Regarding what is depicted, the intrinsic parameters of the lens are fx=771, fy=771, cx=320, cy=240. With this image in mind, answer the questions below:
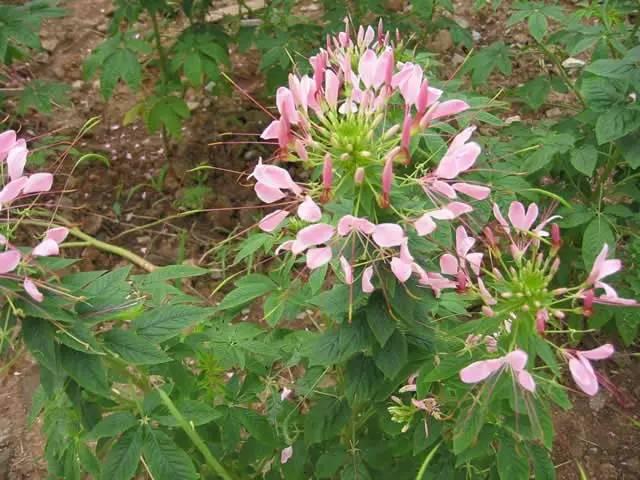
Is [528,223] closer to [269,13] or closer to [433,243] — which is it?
[433,243]

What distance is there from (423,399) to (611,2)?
154 cm

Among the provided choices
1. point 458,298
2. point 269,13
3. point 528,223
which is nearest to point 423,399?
point 458,298

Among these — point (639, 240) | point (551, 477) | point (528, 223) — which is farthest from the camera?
point (639, 240)

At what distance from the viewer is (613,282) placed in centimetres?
208

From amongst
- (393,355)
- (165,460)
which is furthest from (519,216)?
(165,460)

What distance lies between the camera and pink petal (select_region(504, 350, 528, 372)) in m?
0.99

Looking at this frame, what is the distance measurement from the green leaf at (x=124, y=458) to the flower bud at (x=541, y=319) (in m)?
0.70

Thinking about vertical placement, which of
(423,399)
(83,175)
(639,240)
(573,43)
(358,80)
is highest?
(358,80)

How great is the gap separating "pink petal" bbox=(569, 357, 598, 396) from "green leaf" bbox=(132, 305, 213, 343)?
0.62 meters

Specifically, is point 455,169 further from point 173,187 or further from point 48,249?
point 173,187

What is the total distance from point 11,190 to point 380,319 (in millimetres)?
566

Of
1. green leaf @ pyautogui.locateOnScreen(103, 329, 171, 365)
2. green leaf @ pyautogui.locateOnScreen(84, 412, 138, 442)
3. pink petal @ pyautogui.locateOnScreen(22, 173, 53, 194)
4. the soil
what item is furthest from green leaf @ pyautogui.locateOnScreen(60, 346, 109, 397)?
the soil

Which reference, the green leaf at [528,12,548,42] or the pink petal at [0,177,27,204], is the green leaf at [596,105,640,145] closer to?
the green leaf at [528,12,548,42]

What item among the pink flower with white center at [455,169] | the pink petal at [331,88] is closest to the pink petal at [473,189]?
the pink flower with white center at [455,169]
